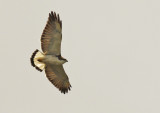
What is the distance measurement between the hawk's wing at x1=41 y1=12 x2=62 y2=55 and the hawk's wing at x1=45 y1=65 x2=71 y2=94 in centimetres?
126

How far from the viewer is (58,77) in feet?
74.8

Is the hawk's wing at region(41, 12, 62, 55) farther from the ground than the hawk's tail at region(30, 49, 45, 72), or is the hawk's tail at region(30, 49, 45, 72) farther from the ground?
the hawk's wing at region(41, 12, 62, 55)

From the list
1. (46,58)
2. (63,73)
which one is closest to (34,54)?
(46,58)

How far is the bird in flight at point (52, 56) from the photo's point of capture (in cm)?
2077

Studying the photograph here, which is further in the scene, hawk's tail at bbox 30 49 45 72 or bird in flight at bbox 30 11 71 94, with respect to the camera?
hawk's tail at bbox 30 49 45 72

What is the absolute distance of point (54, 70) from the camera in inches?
891

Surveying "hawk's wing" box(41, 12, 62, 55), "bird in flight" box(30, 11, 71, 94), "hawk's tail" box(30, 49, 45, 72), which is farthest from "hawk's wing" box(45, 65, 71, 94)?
"hawk's wing" box(41, 12, 62, 55)

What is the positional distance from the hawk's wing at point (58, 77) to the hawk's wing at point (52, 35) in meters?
1.26

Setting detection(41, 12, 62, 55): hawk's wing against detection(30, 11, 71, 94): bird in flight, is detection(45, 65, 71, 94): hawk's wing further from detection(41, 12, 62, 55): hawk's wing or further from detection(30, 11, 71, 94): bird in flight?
detection(41, 12, 62, 55): hawk's wing

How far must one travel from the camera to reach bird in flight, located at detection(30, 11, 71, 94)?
20766mm

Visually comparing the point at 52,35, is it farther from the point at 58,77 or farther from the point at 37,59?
the point at 58,77

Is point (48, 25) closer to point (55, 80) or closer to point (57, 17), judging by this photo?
point (57, 17)

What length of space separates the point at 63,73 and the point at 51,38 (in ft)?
7.72

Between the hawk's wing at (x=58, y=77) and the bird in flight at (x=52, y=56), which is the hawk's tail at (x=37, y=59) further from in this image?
→ the hawk's wing at (x=58, y=77)
